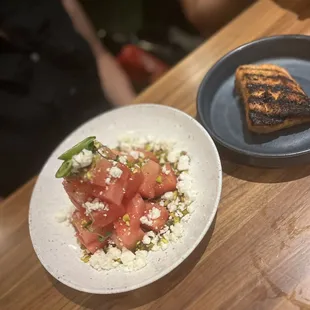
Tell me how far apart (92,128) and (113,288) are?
0.51 metres

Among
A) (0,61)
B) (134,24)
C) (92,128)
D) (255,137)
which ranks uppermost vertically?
(0,61)

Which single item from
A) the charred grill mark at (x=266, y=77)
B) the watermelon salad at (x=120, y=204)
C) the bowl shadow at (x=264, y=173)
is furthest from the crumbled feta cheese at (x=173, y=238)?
the charred grill mark at (x=266, y=77)

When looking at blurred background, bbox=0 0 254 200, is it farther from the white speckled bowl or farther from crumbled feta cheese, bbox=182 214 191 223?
crumbled feta cheese, bbox=182 214 191 223

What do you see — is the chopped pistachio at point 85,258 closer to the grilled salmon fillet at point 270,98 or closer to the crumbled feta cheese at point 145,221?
the crumbled feta cheese at point 145,221

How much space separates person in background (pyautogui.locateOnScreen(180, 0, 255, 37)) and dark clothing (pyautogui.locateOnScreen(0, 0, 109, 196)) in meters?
0.41

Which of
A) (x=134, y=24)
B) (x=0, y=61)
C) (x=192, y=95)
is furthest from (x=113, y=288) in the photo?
(x=134, y=24)

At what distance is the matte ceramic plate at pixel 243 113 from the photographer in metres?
1.19

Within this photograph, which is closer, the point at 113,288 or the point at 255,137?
the point at 113,288

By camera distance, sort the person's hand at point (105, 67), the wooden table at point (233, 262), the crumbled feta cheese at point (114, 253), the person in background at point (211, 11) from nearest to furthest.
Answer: the wooden table at point (233, 262) < the crumbled feta cheese at point (114, 253) < the person in background at point (211, 11) < the person's hand at point (105, 67)

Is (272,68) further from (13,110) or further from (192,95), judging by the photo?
(13,110)

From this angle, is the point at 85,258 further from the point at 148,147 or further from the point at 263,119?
the point at 263,119

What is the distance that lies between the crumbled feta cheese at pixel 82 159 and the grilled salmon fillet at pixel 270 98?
0.41m

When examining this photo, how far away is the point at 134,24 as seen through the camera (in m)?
2.36

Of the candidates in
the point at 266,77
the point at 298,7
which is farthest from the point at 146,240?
the point at 298,7
